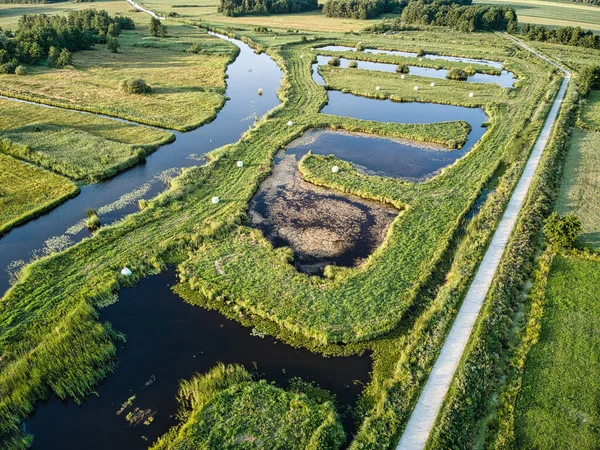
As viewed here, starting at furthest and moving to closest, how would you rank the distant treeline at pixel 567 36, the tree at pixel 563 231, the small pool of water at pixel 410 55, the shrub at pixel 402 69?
1. the distant treeline at pixel 567 36
2. the small pool of water at pixel 410 55
3. the shrub at pixel 402 69
4. the tree at pixel 563 231

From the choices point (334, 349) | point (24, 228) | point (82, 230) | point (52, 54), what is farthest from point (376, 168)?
point (52, 54)

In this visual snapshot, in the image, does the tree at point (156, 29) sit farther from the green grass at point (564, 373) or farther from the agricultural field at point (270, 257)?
the green grass at point (564, 373)

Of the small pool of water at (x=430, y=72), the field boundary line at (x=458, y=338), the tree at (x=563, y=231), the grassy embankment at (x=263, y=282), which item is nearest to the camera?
the field boundary line at (x=458, y=338)

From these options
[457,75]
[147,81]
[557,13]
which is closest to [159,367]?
[147,81]

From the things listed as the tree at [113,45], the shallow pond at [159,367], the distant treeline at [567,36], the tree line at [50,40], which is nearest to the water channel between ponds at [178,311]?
the shallow pond at [159,367]

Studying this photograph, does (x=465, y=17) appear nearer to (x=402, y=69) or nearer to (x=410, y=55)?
(x=410, y=55)

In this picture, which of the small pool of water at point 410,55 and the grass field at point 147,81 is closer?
the grass field at point 147,81
